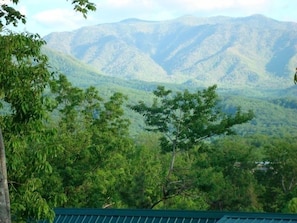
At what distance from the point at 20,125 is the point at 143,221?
137 inches

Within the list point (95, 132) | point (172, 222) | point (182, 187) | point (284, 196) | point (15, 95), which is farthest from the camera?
point (284, 196)

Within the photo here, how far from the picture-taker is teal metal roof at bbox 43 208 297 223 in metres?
10.4

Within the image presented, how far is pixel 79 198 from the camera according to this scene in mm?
29812

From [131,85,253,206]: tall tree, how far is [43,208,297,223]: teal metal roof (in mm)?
14887

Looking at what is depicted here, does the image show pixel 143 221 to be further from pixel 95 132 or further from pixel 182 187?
pixel 95 132

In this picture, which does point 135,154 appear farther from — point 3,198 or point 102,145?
point 3,198

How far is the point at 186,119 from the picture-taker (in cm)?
2805

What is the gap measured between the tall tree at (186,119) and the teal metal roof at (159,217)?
14.9 m

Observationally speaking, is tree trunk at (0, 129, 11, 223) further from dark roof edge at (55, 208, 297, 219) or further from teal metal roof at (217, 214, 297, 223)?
teal metal roof at (217, 214, 297, 223)

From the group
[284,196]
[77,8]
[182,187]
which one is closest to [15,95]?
[77,8]

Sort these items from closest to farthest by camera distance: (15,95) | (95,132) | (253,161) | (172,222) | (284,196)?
(15,95)
(172,222)
(95,132)
(284,196)
(253,161)

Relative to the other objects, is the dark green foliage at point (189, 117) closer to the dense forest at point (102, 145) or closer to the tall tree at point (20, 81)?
the dense forest at point (102, 145)

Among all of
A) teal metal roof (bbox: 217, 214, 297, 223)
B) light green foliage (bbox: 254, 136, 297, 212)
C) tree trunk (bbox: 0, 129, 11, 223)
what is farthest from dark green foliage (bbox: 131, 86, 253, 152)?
light green foliage (bbox: 254, 136, 297, 212)

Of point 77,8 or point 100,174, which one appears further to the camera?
point 100,174
